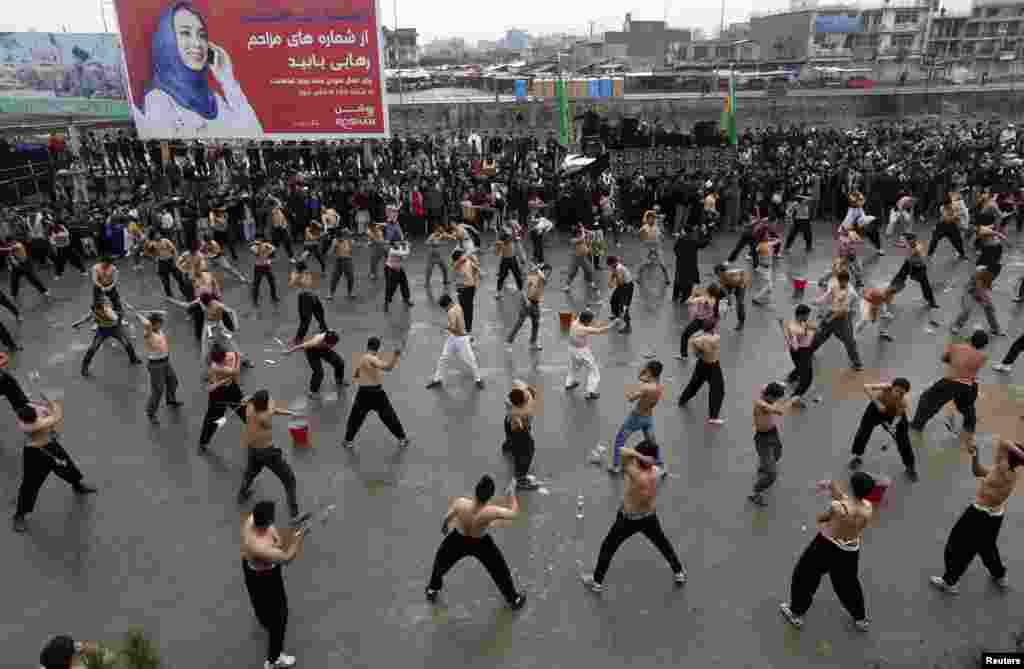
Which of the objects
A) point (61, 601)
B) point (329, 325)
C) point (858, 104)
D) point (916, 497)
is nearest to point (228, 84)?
point (329, 325)

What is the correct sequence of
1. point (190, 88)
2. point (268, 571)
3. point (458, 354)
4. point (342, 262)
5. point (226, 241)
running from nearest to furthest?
1. point (268, 571)
2. point (458, 354)
3. point (342, 262)
4. point (226, 241)
5. point (190, 88)

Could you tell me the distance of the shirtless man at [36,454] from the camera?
22.0ft

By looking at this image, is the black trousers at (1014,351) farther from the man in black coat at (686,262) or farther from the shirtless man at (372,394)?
the shirtless man at (372,394)

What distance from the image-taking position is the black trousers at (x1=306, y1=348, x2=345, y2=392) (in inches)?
369

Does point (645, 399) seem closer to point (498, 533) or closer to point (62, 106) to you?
point (498, 533)

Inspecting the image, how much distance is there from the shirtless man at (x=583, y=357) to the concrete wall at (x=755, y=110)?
27.9 m

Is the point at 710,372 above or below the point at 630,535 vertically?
above

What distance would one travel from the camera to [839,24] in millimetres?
67938

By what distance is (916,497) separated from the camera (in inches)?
281

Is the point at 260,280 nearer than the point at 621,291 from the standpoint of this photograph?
No

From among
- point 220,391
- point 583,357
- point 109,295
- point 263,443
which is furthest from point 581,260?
point 109,295

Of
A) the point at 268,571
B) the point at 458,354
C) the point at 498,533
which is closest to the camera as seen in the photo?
the point at 268,571

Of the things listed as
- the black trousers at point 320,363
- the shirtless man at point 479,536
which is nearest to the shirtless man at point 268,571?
the shirtless man at point 479,536

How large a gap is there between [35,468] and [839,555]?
7114 millimetres
